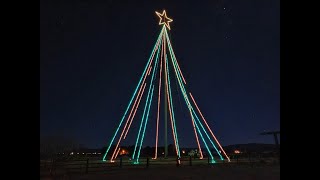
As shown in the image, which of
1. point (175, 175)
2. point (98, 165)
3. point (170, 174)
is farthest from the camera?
point (98, 165)

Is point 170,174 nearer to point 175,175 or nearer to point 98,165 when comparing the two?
point 175,175

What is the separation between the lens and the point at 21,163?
2.71 metres

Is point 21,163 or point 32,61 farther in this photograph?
point 32,61

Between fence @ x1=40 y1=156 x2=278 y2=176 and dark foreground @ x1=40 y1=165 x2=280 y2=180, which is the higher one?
dark foreground @ x1=40 y1=165 x2=280 y2=180

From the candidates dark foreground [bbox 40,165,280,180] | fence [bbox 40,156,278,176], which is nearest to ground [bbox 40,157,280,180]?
dark foreground [bbox 40,165,280,180]

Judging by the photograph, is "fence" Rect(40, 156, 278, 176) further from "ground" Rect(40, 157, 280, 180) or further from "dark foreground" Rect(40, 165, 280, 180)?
"dark foreground" Rect(40, 165, 280, 180)

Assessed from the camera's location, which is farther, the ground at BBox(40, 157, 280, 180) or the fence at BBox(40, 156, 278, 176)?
the fence at BBox(40, 156, 278, 176)

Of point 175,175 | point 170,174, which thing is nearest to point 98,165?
point 170,174

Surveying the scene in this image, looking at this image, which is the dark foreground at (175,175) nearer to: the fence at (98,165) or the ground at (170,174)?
the ground at (170,174)

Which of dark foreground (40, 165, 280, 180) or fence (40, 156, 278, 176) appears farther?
fence (40, 156, 278, 176)
